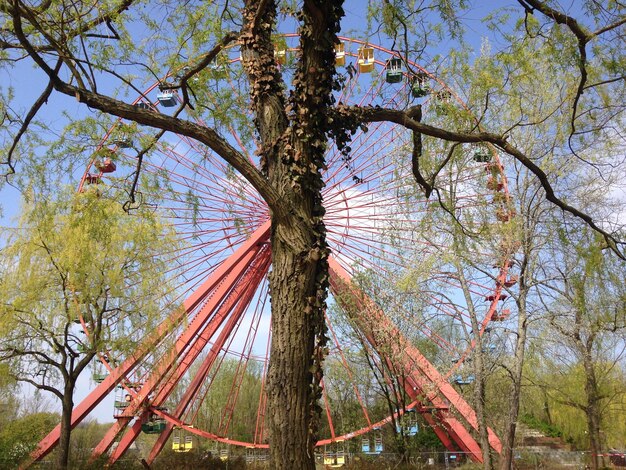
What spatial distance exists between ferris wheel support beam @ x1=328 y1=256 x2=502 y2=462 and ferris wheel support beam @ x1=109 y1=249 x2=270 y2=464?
251 centimetres

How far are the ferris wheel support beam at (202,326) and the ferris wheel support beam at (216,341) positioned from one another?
0.13 ft

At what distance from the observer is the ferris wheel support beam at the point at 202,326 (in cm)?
1541

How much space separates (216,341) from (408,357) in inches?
236

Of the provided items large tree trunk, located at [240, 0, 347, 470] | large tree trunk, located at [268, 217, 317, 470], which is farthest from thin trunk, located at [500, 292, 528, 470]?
large tree trunk, located at [268, 217, 317, 470]

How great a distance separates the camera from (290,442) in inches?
116

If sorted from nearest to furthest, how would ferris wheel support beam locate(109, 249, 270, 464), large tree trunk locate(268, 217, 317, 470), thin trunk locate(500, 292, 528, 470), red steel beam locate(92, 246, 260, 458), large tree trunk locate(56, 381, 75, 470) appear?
large tree trunk locate(268, 217, 317, 470), thin trunk locate(500, 292, 528, 470), large tree trunk locate(56, 381, 75, 470), red steel beam locate(92, 246, 260, 458), ferris wheel support beam locate(109, 249, 270, 464)

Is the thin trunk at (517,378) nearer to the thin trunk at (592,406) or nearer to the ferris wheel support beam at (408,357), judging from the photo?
the ferris wheel support beam at (408,357)

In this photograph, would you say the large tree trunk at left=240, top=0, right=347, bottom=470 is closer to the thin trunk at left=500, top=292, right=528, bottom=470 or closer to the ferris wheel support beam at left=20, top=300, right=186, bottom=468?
the thin trunk at left=500, top=292, right=528, bottom=470

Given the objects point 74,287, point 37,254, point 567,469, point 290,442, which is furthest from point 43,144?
point 567,469

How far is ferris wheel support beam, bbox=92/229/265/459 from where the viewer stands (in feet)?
50.6

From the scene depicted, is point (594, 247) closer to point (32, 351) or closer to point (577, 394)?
point (32, 351)

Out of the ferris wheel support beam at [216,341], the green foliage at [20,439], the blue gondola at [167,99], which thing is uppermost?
the blue gondola at [167,99]

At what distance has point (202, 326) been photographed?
52.6 feet

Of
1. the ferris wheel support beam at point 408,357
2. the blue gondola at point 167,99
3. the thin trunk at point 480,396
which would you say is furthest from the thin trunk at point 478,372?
the blue gondola at point 167,99
